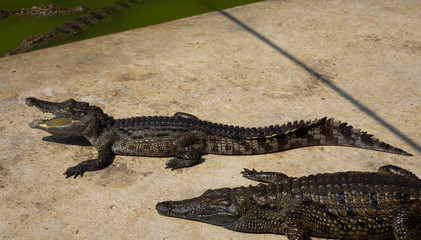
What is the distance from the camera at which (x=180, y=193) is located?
468cm

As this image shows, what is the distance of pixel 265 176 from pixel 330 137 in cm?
107

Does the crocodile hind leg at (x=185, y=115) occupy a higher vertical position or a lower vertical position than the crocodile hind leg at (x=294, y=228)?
lower

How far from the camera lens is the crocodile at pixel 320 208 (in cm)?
395

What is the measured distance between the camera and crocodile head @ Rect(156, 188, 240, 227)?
4.22 metres

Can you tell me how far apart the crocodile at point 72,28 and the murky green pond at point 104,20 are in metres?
0.13

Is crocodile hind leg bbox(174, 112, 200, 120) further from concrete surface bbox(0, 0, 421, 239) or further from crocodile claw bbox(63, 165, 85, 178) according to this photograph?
crocodile claw bbox(63, 165, 85, 178)

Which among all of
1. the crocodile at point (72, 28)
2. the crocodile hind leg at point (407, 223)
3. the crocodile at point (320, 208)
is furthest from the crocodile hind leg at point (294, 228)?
the crocodile at point (72, 28)

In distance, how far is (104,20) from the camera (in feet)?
33.4

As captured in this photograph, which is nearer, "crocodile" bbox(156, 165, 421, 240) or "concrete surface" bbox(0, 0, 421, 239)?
"crocodile" bbox(156, 165, 421, 240)

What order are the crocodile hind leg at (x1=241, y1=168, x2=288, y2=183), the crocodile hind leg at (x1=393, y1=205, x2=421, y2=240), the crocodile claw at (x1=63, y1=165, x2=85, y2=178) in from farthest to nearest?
the crocodile claw at (x1=63, y1=165, x2=85, y2=178)
the crocodile hind leg at (x1=241, y1=168, x2=288, y2=183)
the crocodile hind leg at (x1=393, y1=205, x2=421, y2=240)

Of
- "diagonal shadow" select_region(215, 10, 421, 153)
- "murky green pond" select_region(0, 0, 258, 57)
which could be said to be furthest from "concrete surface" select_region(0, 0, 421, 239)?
"murky green pond" select_region(0, 0, 258, 57)

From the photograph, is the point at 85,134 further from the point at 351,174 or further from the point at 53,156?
the point at 351,174

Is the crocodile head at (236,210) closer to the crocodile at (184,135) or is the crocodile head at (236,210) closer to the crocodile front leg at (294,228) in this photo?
the crocodile front leg at (294,228)

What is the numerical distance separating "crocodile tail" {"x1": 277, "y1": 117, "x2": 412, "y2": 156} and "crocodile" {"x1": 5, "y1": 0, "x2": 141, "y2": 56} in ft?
19.0
